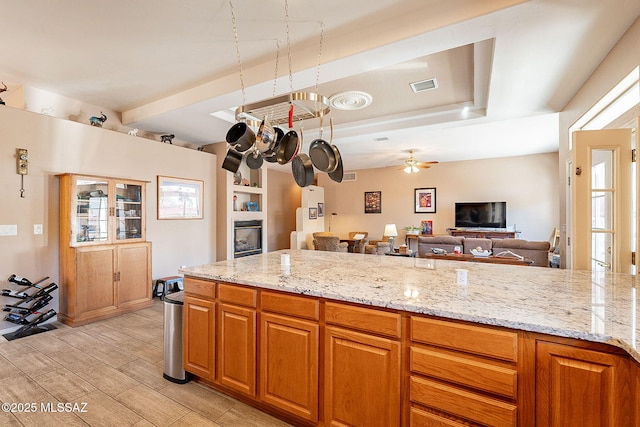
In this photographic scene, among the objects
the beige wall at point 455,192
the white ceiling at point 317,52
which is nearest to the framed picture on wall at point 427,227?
the beige wall at point 455,192

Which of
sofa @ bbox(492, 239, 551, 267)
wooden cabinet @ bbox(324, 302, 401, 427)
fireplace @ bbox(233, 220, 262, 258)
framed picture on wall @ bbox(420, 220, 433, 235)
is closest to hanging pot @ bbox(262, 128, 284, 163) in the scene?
wooden cabinet @ bbox(324, 302, 401, 427)

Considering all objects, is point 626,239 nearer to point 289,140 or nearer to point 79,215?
point 289,140

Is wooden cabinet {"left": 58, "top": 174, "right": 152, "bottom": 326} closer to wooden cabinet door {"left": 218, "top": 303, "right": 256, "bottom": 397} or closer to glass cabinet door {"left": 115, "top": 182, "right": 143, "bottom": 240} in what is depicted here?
glass cabinet door {"left": 115, "top": 182, "right": 143, "bottom": 240}

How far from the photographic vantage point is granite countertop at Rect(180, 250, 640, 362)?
1.18 meters

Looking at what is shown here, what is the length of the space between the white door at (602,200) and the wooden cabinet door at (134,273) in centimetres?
475

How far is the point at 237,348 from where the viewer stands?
198cm

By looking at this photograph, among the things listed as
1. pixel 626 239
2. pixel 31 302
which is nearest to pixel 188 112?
pixel 31 302

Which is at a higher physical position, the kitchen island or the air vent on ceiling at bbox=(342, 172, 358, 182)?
the air vent on ceiling at bbox=(342, 172, 358, 182)

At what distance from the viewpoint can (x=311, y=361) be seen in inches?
66.4

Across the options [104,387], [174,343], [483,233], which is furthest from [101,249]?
[483,233]

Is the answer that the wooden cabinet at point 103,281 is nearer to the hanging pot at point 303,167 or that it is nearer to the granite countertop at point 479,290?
the granite countertop at point 479,290

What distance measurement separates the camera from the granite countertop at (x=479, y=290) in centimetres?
118

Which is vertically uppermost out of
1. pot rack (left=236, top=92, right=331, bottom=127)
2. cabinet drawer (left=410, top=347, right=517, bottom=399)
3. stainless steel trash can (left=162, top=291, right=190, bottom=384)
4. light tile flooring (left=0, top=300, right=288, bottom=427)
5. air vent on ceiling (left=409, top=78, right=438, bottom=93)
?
air vent on ceiling (left=409, top=78, right=438, bottom=93)

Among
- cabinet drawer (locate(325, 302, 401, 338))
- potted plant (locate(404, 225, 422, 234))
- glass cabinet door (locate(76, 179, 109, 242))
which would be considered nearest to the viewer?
cabinet drawer (locate(325, 302, 401, 338))
